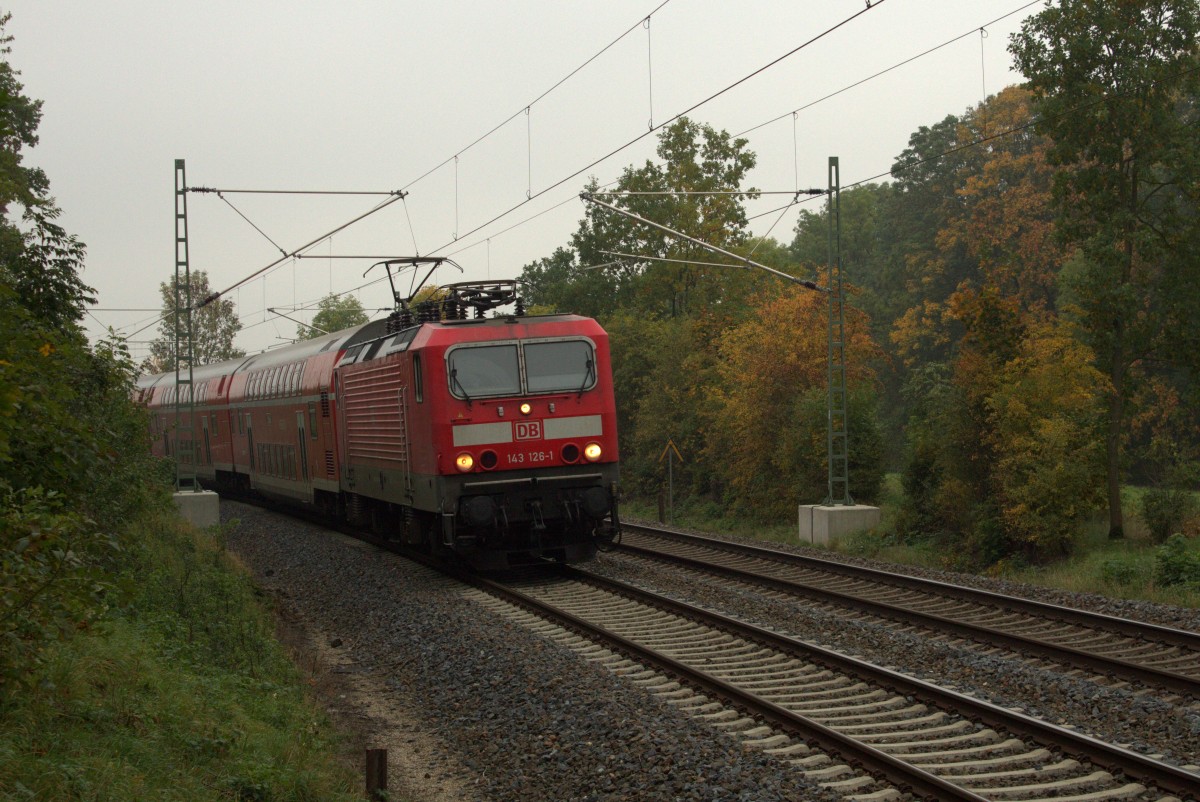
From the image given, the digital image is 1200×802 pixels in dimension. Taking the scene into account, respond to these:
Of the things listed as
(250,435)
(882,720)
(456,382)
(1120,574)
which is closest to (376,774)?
(882,720)

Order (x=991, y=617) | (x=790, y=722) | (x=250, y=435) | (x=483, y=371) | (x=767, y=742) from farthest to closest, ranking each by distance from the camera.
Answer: (x=250, y=435), (x=483, y=371), (x=991, y=617), (x=790, y=722), (x=767, y=742)

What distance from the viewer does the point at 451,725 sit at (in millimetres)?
9398

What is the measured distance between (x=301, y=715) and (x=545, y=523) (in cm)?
684

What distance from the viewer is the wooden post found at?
7.36m

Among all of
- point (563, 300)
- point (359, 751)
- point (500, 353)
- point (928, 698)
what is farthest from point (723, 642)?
point (563, 300)

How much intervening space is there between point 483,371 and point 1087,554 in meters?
12.3

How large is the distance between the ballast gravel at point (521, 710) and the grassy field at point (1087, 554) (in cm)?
803

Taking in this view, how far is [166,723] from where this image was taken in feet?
24.2

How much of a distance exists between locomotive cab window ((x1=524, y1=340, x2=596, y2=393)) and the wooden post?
8.49 meters

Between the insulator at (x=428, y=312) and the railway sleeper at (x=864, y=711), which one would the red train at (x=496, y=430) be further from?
the railway sleeper at (x=864, y=711)

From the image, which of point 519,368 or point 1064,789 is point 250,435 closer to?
point 519,368

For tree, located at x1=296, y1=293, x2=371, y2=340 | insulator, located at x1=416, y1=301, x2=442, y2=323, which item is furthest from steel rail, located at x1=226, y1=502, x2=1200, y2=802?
tree, located at x1=296, y1=293, x2=371, y2=340

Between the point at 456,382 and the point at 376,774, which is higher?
the point at 456,382

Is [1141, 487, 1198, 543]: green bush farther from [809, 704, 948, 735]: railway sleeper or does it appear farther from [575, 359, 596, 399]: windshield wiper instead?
[809, 704, 948, 735]: railway sleeper
